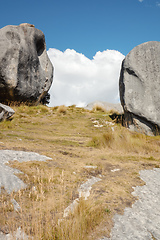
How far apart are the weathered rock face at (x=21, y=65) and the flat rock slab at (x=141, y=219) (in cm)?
963

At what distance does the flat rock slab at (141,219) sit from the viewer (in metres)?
1.72

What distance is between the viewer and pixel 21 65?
11.3 m

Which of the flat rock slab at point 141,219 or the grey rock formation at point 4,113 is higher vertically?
the grey rock formation at point 4,113

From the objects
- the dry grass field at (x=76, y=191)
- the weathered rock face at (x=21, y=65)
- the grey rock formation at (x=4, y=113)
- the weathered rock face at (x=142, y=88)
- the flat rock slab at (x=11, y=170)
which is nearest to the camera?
the dry grass field at (x=76, y=191)

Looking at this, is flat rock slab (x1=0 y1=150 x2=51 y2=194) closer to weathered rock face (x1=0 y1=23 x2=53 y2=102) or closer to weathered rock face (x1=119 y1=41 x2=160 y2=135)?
weathered rock face (x1=119 y1=41 x2=160 y2=135)

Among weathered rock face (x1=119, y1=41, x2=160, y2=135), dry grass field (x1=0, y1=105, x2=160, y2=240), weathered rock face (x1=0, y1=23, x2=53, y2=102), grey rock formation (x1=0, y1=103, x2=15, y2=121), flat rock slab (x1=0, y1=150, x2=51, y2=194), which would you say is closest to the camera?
dry grass field (x1=0, y1=105, x2=160, y2=240)

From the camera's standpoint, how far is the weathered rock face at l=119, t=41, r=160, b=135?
862cm

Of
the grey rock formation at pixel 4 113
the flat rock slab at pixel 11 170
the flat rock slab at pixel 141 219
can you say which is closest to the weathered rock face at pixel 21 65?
the grey rock formation at pixel 4 113

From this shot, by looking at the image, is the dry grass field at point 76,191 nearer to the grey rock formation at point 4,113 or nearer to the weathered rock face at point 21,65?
the grey rock formation at point 4,113

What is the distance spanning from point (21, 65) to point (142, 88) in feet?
21.3

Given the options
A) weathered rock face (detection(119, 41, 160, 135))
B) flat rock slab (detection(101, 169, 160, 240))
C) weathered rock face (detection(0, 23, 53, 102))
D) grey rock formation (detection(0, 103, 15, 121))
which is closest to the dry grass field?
flat rock slab (detection(101, 169, 160, 240))

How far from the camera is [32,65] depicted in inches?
484

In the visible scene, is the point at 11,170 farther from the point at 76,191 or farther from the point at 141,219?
the point at 141,219

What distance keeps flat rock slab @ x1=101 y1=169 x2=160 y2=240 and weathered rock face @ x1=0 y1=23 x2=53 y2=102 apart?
31.6 feet
